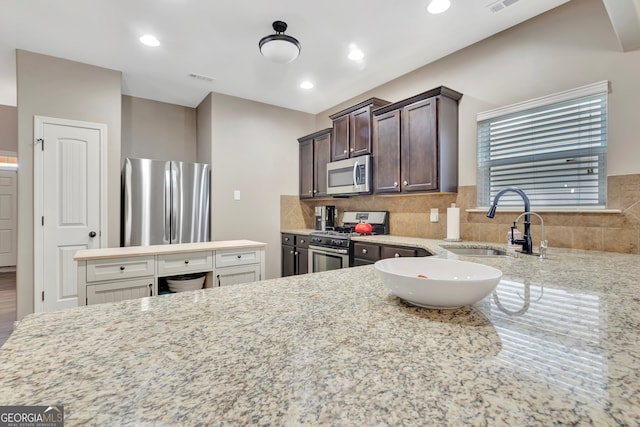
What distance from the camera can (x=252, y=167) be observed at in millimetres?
4258

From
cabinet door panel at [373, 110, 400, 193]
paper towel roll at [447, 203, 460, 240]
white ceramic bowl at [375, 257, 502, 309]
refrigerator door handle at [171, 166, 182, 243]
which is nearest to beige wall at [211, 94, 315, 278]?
refrigerator door handle at [171, 166, 182, 243]

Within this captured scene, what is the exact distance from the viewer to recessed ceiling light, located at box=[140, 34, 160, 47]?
2.71m

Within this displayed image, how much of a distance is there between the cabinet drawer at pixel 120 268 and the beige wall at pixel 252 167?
152cm

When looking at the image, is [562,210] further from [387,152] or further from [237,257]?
[237,257]

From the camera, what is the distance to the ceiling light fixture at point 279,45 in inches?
96.6

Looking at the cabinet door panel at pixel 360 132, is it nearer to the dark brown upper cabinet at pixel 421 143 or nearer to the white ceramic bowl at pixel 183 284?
the dark brown upper cabinet at pixel 421 143

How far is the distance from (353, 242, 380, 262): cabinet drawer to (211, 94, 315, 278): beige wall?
1.63m

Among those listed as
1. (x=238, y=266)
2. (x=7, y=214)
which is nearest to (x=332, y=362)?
(x=238, y=266)

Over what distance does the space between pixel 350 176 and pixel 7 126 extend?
538 cm

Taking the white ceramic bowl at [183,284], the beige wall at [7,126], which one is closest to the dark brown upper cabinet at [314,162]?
the white ceramic bowl at [183,284]

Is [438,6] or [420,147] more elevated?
[438,6]

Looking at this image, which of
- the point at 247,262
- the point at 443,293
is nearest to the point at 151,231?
the point at 247,262

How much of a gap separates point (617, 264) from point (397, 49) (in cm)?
239

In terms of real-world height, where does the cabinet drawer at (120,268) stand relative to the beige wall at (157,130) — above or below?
below
